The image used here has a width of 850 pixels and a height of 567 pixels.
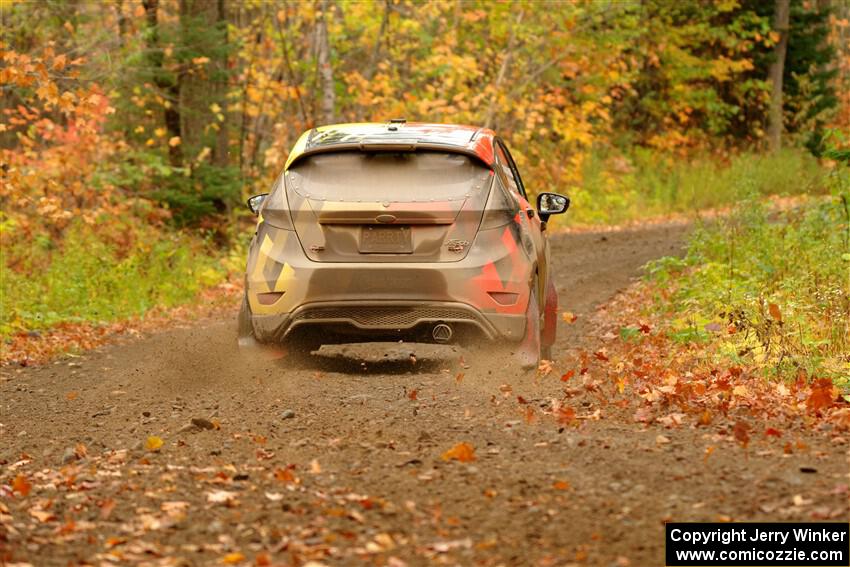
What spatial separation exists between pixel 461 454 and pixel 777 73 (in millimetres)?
30924

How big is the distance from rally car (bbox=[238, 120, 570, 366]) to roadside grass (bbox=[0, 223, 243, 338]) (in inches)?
221

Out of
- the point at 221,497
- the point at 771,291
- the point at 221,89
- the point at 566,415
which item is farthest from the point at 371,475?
the point at 221,89

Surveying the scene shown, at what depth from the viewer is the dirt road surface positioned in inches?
195

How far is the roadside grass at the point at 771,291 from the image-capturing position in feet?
28.9

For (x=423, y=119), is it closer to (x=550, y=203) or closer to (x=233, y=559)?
(x=550, y=203)

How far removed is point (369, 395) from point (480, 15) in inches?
776

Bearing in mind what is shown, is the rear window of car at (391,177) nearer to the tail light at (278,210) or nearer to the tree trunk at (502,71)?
the tail light at (278,210)

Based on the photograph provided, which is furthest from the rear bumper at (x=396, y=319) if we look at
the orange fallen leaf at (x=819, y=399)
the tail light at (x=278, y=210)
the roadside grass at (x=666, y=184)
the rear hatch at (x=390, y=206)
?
the roadside grass at (x=666, y=184)

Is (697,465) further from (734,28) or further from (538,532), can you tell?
(734,28)

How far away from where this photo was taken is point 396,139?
8.75 m

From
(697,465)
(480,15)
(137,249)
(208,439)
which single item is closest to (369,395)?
(208,439)

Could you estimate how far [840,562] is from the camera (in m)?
4.65

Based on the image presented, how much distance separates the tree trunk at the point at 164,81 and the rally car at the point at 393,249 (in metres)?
12.6

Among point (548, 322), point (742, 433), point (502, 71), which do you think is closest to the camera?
point (742, 433)
